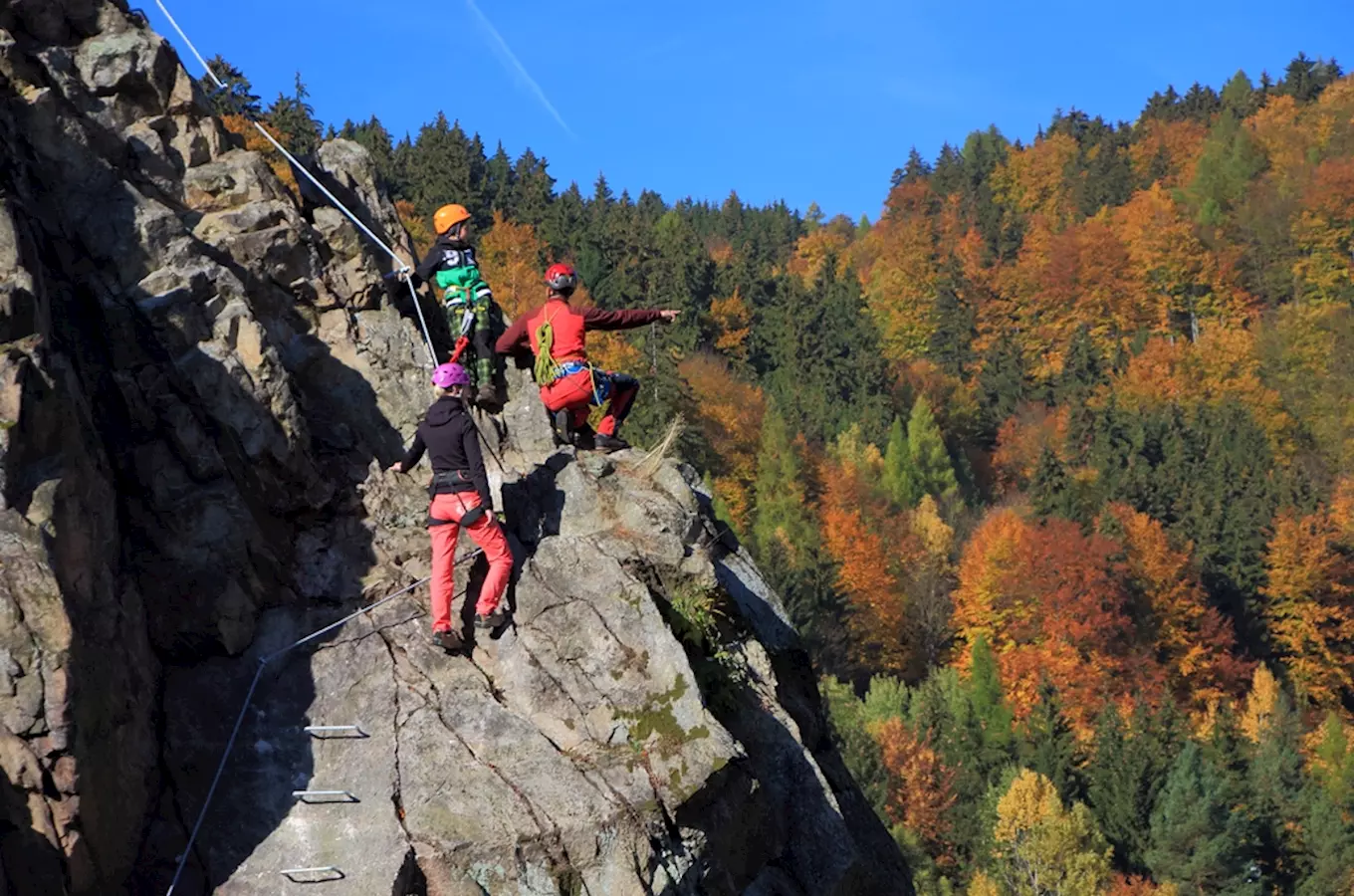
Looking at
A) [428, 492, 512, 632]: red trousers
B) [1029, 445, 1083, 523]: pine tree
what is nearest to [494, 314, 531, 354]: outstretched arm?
[428, 492, 512, 632]: red trousers

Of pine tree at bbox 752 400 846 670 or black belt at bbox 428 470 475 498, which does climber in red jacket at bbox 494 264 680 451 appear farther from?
pine tree at bbox 752 400 846 670

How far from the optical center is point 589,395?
48.9ft

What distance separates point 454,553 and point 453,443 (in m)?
0.82

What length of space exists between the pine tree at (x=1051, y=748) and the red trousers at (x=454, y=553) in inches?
2223

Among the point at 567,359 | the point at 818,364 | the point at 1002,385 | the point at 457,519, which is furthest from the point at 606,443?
the point at 1002,385

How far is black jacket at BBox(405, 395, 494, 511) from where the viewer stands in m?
12.2

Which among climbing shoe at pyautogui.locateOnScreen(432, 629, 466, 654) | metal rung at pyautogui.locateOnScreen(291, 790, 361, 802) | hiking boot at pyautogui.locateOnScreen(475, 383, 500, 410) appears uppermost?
hiking boot at pyautogui.locateOnScreen(475, 383, 500, 410)

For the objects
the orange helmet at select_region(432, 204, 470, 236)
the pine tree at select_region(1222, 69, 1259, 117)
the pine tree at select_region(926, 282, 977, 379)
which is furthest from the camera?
the pine tree at select_region(1222, 69, 1259, 117)

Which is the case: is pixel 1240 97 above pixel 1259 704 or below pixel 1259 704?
above

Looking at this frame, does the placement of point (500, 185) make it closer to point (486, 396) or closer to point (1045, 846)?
point (1045, 846)

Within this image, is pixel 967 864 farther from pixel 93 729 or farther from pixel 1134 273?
pixel 1134 273

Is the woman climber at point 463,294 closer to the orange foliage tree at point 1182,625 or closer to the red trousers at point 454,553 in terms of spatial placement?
the red trousers at point 454,553

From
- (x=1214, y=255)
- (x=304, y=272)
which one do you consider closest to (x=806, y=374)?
(x=1214, y=255)

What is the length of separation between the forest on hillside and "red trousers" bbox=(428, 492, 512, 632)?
4258 centimetres
